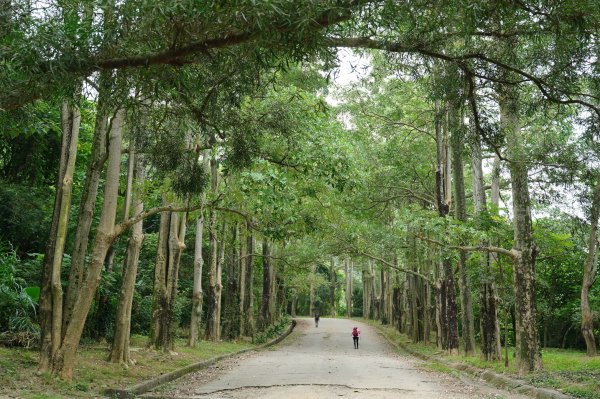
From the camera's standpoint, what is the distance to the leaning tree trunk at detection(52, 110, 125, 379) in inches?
391

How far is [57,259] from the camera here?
413 inches

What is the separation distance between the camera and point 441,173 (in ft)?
71.7

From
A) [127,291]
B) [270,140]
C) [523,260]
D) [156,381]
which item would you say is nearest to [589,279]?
[523,260]

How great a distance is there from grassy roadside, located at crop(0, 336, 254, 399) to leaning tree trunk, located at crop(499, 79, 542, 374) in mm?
8177

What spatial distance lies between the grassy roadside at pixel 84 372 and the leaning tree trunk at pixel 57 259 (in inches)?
21.3

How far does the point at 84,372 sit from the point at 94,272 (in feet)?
7.22

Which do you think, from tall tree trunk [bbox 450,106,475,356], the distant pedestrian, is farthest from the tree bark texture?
tall tree trunk [bbox 450,106,475,356]

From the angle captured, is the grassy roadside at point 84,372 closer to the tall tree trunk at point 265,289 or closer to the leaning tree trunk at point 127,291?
the leaning tree trunk at point 127,291

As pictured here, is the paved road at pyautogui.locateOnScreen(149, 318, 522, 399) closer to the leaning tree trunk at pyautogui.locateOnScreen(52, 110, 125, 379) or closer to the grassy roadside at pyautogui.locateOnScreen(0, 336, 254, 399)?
the grassy roadside at pyautogui.locateOnScreen(0, 336, 254, 399)

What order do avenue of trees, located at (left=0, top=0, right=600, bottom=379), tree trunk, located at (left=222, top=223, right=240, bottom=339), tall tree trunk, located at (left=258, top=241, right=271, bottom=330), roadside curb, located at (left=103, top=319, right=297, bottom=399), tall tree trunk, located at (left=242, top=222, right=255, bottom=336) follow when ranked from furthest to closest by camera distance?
1. tall tree trunk, located at (left=258, top=241, right=271, bottom=330)
2. tall tree trunk, located at (left=242, top=222, right=255, bottom=336)
3. tree trunk, located at (left=222, top=223, right=240, bottom=339)
4. roadside curb, located at (left=103, top=319, right=297, bottom=399)
5. avenue of trees, located at (left=0, top=0, right=600, bottom=379)

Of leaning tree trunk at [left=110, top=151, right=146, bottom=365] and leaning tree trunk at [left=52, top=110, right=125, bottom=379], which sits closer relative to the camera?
leaning tree trunk at [left=52, top=110, right=125, bottom=379]

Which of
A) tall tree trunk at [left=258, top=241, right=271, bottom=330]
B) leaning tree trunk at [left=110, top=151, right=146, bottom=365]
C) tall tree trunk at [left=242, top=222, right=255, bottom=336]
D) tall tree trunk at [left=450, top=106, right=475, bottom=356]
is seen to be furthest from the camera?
tall tree trunk at [left=258, top=241, right=271, bottom=330]

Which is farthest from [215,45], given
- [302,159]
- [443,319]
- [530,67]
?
[443,319]

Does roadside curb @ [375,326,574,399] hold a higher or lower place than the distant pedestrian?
lower
